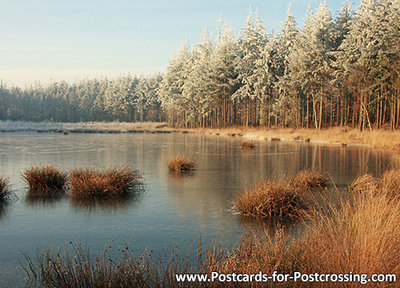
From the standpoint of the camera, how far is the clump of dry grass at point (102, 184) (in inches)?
443

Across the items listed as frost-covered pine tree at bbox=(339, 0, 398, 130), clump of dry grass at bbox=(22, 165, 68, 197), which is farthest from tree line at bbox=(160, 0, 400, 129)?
clump of dry grass at bbox=(22, 165, 68, 197)

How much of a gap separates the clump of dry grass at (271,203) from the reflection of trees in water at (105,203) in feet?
10.5

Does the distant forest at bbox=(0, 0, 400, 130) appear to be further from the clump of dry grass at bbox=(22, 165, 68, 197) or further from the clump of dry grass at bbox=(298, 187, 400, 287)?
the clump of dry grass at bbox=(298, 187, 400, 287)

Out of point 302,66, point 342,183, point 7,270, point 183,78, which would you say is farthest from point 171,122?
point 7,270

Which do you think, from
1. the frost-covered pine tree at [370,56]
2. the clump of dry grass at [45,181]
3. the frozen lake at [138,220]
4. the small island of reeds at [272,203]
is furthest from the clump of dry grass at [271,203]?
the frost-covered pine tree at [370,56]

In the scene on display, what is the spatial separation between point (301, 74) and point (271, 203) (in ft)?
131

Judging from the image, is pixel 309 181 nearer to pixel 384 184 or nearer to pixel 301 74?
pixel 384 184

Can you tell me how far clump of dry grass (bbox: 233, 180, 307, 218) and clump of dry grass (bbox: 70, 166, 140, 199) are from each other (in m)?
4.16

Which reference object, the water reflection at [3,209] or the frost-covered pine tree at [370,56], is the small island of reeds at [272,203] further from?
the frost-covered pine tree at [370,56]

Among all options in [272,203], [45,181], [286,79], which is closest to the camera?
[272,203]

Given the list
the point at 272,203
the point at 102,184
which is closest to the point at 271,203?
the point at 272,203

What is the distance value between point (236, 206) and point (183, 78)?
73426mm

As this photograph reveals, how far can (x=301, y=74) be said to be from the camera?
46.1 meters

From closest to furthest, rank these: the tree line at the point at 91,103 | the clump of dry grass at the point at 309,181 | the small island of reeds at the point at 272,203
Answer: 1. the small island of reeds at the point at 272,203
2. the clump of dry grass at the point at 309,181
3. the tree line at the point at 91,103
